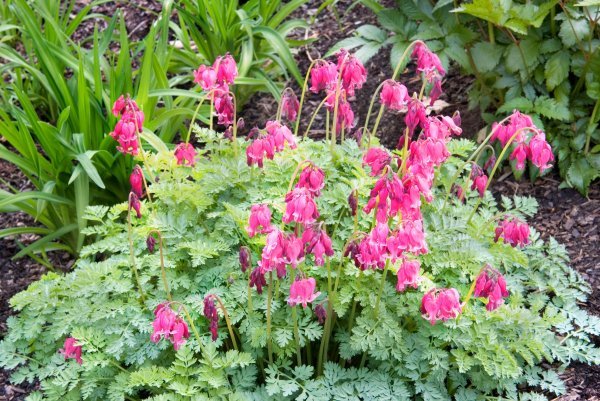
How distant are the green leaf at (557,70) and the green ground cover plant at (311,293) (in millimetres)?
1023

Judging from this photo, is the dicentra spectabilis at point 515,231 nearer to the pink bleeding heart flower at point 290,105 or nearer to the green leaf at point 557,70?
the pink bleeding heart flower at point 290,105

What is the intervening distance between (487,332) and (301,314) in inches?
28.3

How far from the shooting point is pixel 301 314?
294 centimetres

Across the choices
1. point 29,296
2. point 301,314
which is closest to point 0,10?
point 29,296

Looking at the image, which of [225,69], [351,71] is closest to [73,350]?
[225,69]

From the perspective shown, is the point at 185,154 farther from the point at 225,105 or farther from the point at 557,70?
the point at 557,70

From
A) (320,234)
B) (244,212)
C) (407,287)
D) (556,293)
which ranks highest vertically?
(320,234)

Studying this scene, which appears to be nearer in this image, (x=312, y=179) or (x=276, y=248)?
(x=276, y=248)

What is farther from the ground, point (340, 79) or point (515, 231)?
point (340, 79)

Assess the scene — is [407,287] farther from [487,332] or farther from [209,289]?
[209,289]

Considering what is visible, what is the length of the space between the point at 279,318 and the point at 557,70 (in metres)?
2.16

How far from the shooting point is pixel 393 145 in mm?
4605

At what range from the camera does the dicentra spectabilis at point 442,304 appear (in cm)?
255

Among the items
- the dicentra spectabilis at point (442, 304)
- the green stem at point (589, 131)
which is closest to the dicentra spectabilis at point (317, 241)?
the dicentra spectabilis at point (442, 304)
